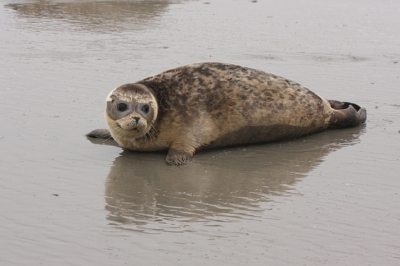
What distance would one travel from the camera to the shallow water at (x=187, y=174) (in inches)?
182

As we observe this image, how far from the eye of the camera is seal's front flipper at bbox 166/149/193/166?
21.6ft

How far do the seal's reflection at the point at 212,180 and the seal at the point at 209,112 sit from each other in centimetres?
13

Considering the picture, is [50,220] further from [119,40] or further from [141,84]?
[119,40]

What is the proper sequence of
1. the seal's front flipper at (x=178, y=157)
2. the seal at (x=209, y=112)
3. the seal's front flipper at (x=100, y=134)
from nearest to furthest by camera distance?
the seal's front flipper at (x=178, y=157) → the seal at (x=209, y=112) → the seal's front flipper at (x=100, y=134)

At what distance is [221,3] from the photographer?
17812 millimetres

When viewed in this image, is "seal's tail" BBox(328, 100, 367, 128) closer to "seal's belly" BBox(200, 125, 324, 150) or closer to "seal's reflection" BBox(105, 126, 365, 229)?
"seal's reflection" BBox(105, 126, 365, 229)

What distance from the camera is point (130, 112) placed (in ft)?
22.3

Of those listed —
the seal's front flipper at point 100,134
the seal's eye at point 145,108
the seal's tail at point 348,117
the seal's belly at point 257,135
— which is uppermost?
the seal's eye at point 145,108

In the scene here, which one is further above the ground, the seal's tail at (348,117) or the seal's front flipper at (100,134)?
the seal's tail at (348,117)

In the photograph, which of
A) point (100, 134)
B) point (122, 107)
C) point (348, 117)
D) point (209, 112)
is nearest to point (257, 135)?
point (209, 112)

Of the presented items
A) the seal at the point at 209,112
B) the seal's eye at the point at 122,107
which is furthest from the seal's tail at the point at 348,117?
the seal's eye at the point at 122,107

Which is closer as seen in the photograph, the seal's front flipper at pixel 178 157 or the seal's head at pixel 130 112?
the seal's front flipper at pixel 178 157

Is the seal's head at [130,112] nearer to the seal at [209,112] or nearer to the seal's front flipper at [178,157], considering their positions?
the seal at [209,112]

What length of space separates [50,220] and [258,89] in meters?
3.07
